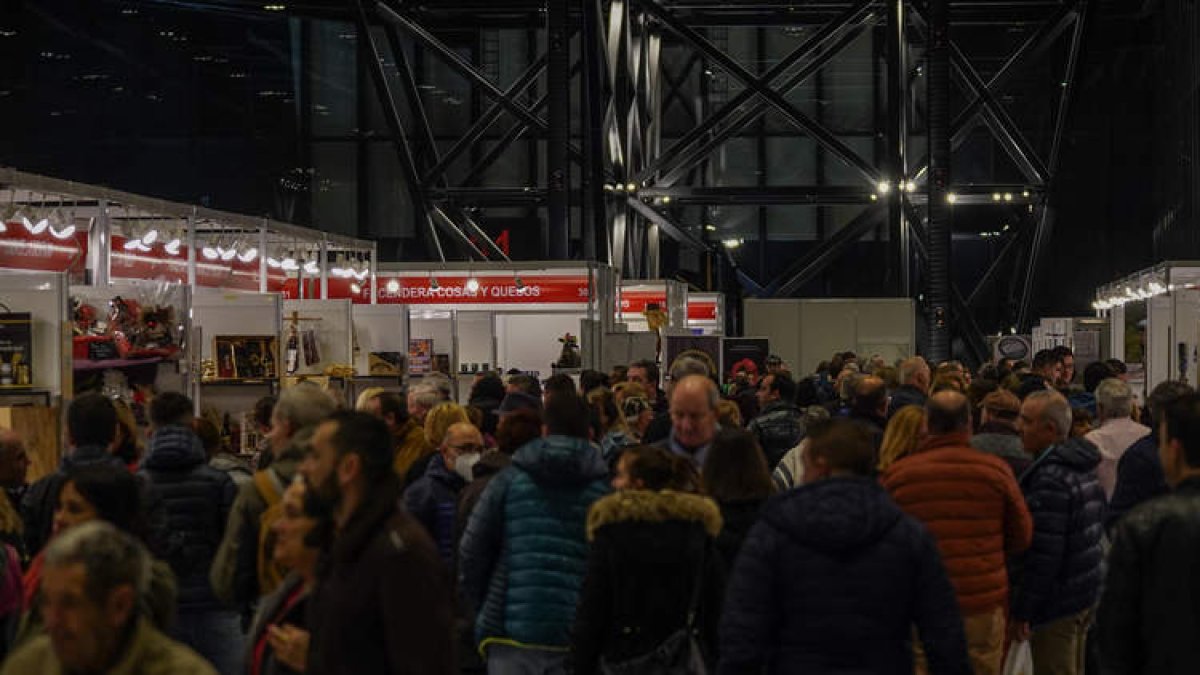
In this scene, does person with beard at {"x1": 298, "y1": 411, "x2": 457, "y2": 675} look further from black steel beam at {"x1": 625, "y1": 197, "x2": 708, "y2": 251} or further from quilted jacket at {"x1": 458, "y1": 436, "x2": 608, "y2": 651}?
black steel beam at {"x1": 625, "y1": 197, "x2": 708, "y2": 251}

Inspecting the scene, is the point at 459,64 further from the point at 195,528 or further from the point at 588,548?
the point at 588,548

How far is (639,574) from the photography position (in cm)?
547

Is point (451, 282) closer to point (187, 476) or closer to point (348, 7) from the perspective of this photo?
point (187, 476)

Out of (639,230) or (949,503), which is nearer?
(949,503)

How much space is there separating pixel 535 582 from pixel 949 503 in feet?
4.84

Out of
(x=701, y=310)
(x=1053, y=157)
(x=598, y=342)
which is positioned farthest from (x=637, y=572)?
(x=1053, y=157)

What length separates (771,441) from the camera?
1030 centimetres

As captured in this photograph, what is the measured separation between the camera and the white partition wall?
11.2 meters

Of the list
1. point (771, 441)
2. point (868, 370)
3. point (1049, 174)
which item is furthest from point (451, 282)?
point (1049, 174)

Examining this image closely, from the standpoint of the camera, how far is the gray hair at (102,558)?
137 inches

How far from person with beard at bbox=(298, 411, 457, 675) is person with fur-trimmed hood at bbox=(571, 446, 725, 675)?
124 cm

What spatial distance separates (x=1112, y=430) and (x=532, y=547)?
4217 mm

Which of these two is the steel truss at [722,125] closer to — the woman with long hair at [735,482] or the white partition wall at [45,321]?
the white partition wall at [45,321]

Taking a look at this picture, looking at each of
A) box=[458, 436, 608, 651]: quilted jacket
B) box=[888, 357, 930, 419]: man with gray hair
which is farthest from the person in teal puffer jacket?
box=[888, 357, 930, 419]: man with gray hair
